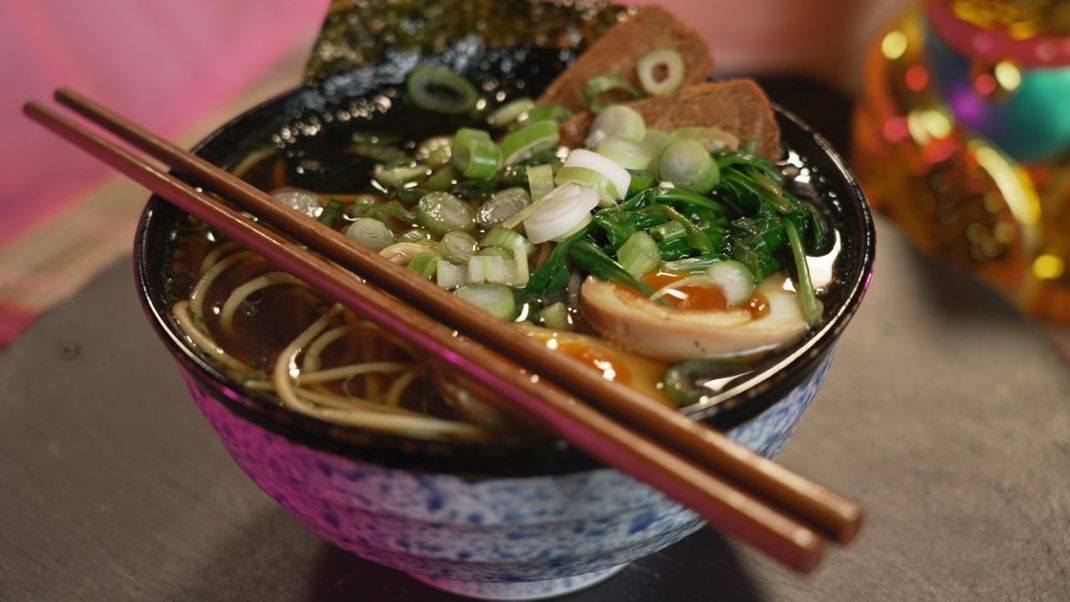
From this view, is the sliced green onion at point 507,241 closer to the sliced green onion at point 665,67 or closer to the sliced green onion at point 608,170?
the sliced green onion at point 608,170

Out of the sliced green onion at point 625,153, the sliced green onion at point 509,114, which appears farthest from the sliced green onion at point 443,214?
the sliced green onion at point 509,114

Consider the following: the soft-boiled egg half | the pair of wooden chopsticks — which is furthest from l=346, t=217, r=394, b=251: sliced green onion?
the soft-boiled egg half

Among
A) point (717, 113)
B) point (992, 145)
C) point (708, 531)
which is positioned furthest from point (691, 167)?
point (992, 145)

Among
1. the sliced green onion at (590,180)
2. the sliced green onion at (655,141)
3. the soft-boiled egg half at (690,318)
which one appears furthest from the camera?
the sliced green onion at (655,141)

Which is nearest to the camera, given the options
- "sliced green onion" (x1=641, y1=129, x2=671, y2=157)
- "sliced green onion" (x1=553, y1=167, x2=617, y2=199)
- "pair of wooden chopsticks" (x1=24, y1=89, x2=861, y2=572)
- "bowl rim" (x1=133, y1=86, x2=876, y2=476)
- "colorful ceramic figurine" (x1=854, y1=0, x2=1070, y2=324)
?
"pair of wooden chopsticks" (x1=24, y1=89, x2=861, y2=572)

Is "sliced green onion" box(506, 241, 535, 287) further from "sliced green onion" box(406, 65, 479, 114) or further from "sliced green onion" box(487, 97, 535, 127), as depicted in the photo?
"sliced green onion" box(406, 65, 479, 114)

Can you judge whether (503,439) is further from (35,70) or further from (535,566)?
(35,70)
